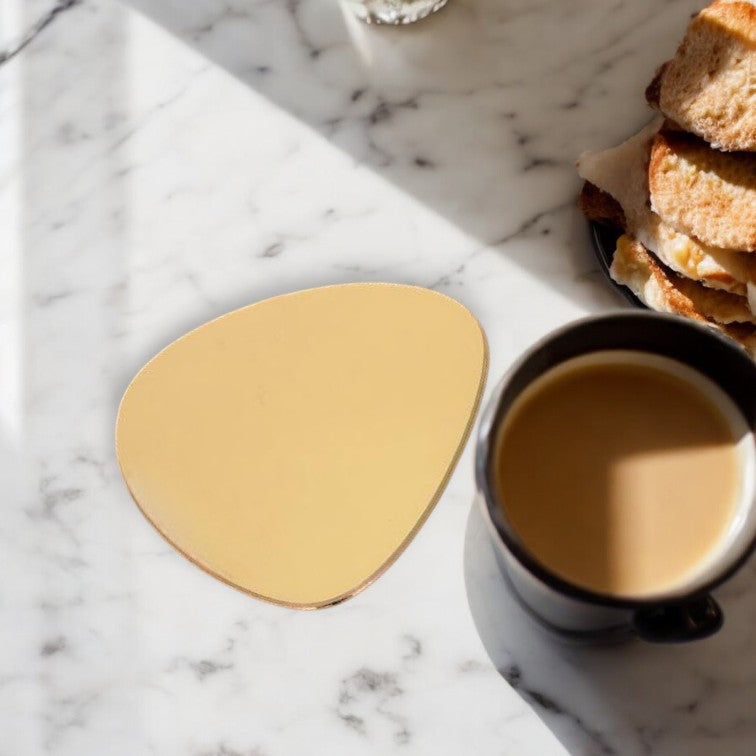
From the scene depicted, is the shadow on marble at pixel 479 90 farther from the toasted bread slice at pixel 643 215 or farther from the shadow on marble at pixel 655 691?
the shadow on marble at pixel 655 691

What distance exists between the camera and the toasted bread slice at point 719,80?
0.55 meters

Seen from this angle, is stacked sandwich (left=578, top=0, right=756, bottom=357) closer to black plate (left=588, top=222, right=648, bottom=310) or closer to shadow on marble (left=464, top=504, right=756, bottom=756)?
black plate (left=588, top=222, right=648, bottom=310)

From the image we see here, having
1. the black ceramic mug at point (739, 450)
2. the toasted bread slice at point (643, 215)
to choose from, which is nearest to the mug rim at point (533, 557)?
the black ceramic mug at point (739, 450)

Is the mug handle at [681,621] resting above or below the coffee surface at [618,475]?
below

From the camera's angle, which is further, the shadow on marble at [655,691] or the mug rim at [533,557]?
the shadow on marble at [655,691]

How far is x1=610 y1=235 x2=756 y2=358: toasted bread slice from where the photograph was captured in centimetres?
60

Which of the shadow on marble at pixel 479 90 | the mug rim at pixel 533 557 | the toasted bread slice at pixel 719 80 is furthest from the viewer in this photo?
the shadow on marble at pixel 479 90

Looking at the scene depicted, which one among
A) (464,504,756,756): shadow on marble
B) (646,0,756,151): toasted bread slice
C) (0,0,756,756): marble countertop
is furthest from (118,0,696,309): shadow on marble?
(464,504,756,756): shadow on marble

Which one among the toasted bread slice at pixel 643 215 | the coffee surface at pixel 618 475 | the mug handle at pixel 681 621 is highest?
the toasted bread slice at pixel 643 215

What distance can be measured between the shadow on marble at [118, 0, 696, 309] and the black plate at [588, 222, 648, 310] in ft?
0.05

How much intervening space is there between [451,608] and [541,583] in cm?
19

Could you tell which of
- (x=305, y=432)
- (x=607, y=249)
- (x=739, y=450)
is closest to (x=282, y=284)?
(x=305, y=432)

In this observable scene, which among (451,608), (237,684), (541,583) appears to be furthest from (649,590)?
(237,684)

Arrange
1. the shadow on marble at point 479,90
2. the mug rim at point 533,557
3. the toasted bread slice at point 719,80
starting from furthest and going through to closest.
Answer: the shadow on marble at point 479,90 → the toasted bread slice at point 719,80 → the mug rim at point 533,557
